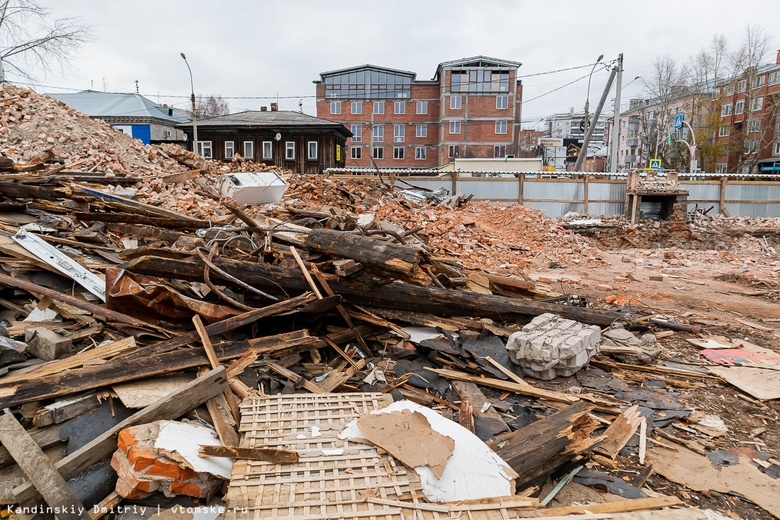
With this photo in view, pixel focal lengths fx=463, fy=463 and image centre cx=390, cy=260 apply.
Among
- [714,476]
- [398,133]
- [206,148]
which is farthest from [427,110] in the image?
[714,476]

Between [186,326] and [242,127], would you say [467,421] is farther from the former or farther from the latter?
[242,127]

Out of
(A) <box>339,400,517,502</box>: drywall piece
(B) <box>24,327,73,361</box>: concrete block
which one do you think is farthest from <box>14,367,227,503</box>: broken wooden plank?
(B) <box>24,327,73,361</box>: concrete block

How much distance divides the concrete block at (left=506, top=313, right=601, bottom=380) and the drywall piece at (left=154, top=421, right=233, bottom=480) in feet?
9.34

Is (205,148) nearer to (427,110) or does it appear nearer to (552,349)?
(427,110)

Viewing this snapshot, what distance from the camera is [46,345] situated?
3.69 m

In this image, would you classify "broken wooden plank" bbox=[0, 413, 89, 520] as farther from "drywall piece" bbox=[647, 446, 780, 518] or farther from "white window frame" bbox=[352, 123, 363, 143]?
"white window frame" bbox=[352, 123, 363, 143]

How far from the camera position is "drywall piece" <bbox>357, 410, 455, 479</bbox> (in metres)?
2.73

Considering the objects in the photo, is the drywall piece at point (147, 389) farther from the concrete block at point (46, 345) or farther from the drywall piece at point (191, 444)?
the concrete block at point (46, 345)

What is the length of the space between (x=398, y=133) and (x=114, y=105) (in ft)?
90.8

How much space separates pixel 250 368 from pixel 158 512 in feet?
4.96

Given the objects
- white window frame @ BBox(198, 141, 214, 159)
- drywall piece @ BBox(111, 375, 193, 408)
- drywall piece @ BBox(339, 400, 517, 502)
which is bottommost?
drywall piece @ BBox(339, 400, 517, 502)

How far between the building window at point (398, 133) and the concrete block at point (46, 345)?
1949 inches

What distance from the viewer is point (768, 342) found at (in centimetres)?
607

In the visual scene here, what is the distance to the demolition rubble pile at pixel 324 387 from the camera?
8.64 feet
